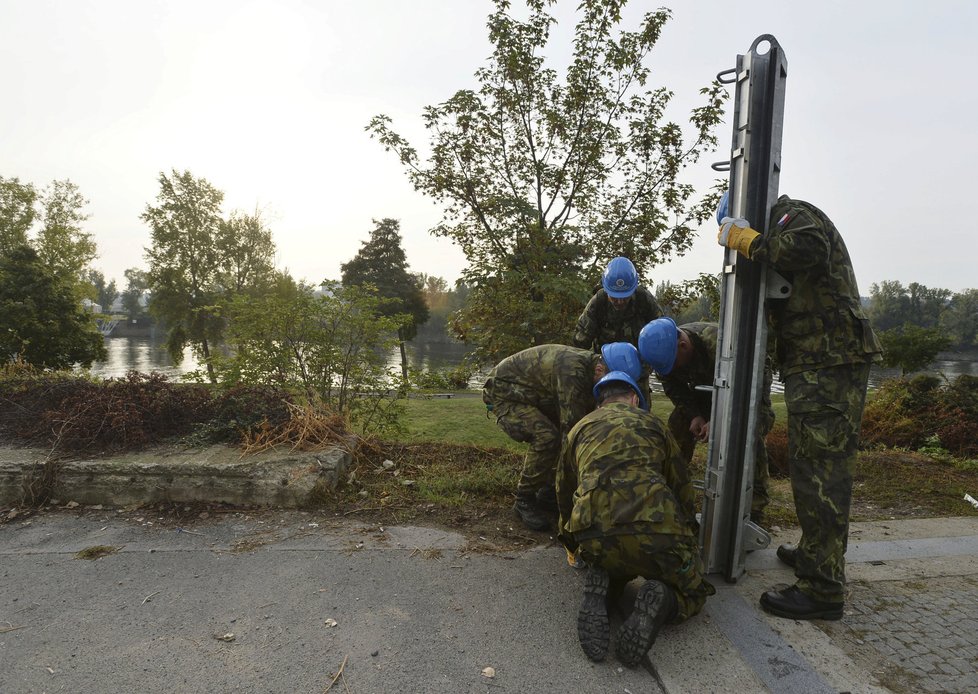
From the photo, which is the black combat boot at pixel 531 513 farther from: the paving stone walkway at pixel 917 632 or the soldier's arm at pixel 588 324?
the soldier's arm at pixel 588 324

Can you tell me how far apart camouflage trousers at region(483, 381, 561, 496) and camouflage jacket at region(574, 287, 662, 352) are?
126 cm

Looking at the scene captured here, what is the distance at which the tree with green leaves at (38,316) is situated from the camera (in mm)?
14828

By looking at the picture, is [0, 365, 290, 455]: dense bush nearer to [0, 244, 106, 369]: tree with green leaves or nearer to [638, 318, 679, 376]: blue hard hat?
[638, 318, 679, 376]: blue hard hat

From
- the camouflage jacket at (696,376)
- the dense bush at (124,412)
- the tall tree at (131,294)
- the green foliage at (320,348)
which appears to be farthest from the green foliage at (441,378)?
the tall tree at (131,294)

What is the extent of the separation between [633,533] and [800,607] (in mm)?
954

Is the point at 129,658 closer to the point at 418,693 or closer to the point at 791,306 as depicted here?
the point at 418,693

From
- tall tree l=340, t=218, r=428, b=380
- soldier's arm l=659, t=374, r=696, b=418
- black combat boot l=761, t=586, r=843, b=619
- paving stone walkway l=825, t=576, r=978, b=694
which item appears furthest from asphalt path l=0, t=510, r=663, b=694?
tall tree l=340, t=218, r=428, b=380

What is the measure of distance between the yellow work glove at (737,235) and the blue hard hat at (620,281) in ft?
6.16

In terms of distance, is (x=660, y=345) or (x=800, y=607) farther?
(x=660, y=345)

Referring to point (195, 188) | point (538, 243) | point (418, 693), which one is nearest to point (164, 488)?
point (418, 693)

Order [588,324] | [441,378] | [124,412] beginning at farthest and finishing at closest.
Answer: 1. [441,378]
2. [588,324]
3. [124,412]

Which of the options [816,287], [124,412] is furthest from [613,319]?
[124,412]

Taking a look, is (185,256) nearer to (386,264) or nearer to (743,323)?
(386,264)

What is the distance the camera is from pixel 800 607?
103 inches
